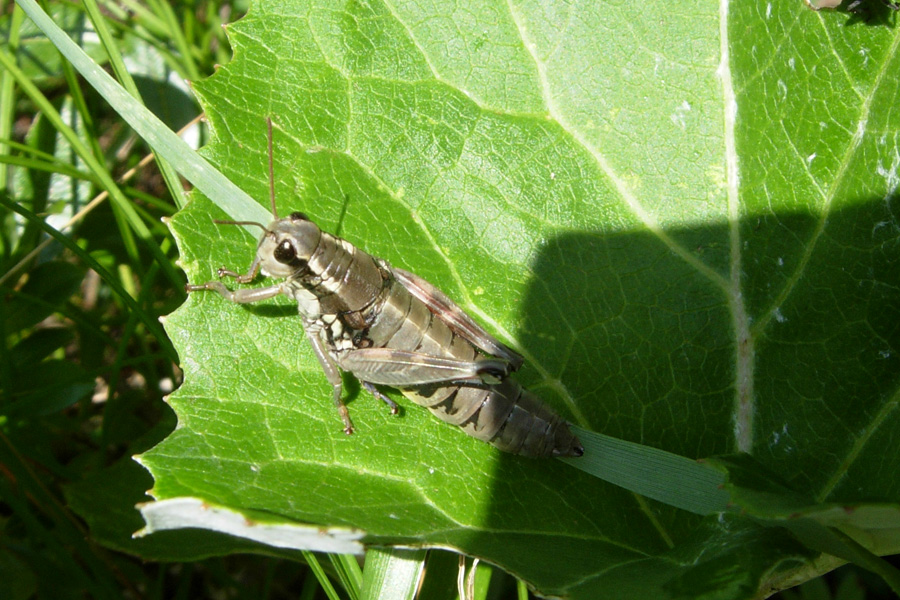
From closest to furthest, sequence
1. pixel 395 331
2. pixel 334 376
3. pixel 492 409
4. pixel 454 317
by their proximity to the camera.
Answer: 1. pixel 492 409
2. pixel 334 376
3. pixel 454 317
4. pixel 395 331

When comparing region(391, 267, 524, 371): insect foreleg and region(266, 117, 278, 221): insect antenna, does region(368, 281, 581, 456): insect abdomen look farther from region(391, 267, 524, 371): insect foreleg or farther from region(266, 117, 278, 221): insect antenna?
region(266, 117, 278, 221): insect antenna

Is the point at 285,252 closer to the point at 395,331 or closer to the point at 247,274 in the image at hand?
the point at 247,274

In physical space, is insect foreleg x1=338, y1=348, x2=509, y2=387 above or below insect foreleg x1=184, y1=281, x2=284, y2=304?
below

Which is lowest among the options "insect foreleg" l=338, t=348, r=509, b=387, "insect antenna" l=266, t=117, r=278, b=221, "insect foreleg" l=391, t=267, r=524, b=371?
"insect foreleg" l=338, t=348, r=509, b=387

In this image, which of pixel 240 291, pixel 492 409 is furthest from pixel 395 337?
pixel 240 291

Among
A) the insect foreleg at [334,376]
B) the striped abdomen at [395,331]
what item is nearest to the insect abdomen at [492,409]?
the striped abdomen at [395,331]

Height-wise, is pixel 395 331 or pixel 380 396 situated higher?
pixel 395 331

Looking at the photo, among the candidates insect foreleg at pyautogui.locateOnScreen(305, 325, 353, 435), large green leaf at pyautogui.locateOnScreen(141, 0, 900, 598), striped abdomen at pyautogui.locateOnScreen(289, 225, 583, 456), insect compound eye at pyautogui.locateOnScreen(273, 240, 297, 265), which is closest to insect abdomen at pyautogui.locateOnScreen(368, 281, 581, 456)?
striped abdomen at pyautogui.locateOnScreen(289, 225, 583, 456)
